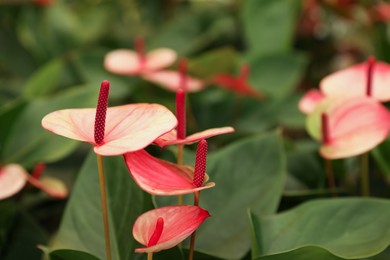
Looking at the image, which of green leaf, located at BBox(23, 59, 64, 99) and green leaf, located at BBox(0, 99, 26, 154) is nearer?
green leaf, located at BBox(0, 99, 26, 154)

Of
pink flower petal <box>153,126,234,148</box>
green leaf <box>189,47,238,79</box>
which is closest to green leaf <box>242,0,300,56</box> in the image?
green leaf <box>189,47,238,79</box>

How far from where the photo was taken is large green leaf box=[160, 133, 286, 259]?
57 cm

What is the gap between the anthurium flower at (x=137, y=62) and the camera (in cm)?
86

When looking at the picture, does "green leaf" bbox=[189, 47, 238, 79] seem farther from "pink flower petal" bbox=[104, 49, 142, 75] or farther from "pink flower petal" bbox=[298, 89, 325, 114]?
"pink flower petal" bbox=[298, 89, 325, 114]

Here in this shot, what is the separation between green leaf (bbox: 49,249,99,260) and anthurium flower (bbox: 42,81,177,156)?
9 centimetres

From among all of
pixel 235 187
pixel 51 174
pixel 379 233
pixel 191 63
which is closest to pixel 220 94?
pixel 191 63

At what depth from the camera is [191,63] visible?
0.99m

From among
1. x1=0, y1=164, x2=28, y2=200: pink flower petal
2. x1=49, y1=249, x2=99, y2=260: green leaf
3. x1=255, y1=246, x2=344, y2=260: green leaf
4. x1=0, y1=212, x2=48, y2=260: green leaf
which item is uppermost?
x1=0, y1=164, x2=28, y2=200: pink flower petal

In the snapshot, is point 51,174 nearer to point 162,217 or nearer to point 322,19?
point 162,217

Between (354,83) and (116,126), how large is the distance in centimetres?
31

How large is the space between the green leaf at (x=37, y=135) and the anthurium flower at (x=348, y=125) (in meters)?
0.27

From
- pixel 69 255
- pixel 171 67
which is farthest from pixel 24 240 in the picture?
pixel 171 67

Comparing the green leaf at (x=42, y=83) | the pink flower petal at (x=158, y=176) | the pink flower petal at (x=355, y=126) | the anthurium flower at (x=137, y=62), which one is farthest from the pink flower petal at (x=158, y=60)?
the pink flower petal at (x=158, y=176)

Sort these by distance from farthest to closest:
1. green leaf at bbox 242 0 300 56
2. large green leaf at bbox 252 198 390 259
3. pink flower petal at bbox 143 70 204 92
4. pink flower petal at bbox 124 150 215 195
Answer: green leaf at bbox 242 0 300 56 → pink flower petal at bbox 143 70 204 92 → large green leaf at bbox 252 198 390 259 → pink flower petal at bbox 124 150 215 195
